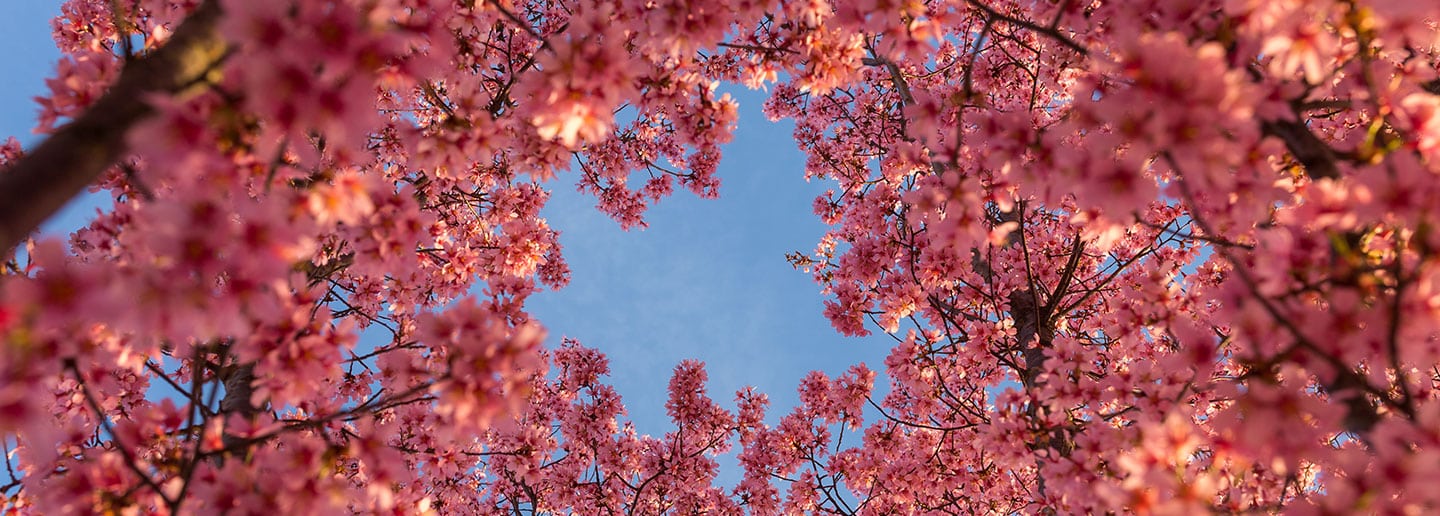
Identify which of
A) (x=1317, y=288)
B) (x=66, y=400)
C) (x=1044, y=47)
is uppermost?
(x=1044, y=47)

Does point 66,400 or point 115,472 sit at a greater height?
point 66,400

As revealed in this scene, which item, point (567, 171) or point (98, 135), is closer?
point (98, 135)

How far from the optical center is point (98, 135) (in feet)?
5.67

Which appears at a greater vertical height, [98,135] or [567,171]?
[567,171]

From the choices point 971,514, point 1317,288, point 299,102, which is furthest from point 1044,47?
point 299,102

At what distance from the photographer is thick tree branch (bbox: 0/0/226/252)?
1.59m

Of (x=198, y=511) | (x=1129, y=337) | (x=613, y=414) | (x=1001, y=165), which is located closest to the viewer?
(x=198, y=511)

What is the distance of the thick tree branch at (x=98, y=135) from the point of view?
159 centimetres

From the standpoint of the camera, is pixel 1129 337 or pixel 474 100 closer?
pixel 474 100

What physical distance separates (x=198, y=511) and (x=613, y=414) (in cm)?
810

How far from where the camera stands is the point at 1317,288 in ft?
6.81

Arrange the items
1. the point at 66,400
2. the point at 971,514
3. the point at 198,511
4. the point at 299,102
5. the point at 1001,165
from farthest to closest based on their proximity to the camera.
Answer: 1. the point at 971,514
2. the point at 66,400
3. the point at 1001,165
4. the point at 198,511
5. the point at 299,102

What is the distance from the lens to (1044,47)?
765 cm

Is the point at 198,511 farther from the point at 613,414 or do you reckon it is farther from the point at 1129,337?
the point at 613,414
